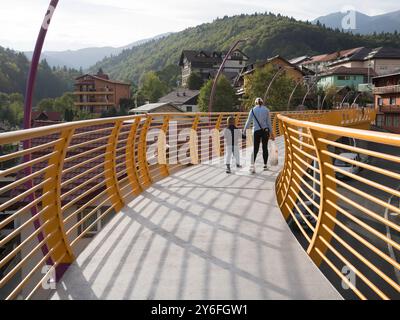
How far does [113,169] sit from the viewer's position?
6.91 metres

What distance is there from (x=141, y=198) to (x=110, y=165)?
3.17ft

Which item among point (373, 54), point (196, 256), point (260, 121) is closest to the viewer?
point (196, 256)

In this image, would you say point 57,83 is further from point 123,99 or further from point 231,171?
point 231,171

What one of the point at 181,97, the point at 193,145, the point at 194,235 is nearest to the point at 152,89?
the point at 181,97

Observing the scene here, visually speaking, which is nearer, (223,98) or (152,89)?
(223,98)

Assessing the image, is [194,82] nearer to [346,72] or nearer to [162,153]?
[346,72]

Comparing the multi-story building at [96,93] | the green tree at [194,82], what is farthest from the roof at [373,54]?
the multi-story building at [96,93]

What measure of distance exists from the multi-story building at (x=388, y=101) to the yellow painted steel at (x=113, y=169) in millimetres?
68250

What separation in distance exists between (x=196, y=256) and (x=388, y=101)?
248 feet

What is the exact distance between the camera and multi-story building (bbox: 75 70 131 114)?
130125 mm

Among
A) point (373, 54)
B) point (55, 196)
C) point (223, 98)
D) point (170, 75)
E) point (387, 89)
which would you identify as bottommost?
point (223, 98)

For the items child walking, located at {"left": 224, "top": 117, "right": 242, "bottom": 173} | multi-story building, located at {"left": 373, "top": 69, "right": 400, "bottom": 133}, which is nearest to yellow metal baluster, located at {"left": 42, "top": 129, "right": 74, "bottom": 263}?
child walking, located at {"left": 224, "top": 117, "right": 242, "bottom": 173}

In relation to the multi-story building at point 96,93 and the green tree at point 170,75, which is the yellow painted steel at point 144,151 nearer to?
the multi-story building at point 96,93

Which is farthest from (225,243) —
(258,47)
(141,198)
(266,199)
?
(258,47)
